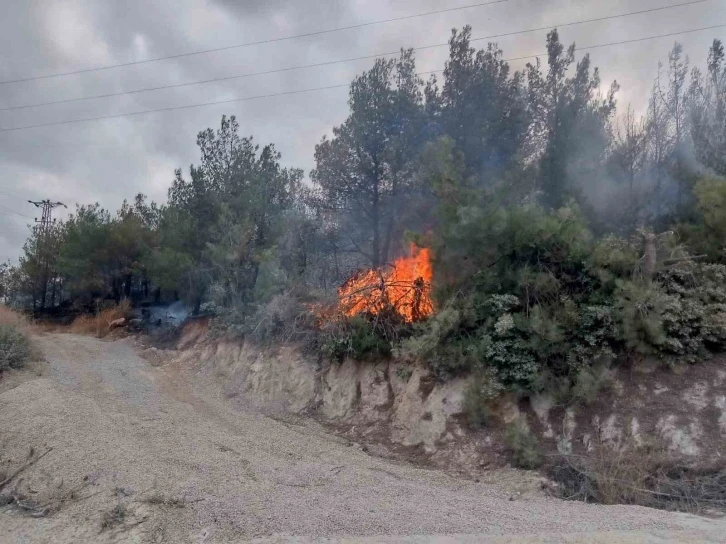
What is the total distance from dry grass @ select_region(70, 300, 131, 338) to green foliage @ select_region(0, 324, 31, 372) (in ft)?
25.6

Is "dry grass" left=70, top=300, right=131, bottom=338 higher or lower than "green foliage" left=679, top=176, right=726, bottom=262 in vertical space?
lower

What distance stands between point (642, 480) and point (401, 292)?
6.58m

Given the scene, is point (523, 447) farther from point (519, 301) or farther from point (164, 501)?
point (164, 501)

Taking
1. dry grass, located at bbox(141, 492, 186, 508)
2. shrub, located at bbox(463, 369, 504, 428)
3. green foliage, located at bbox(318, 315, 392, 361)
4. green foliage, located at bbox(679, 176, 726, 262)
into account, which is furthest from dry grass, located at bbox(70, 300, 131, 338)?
green foliage, located at bbox(679, 176, 726, 262)

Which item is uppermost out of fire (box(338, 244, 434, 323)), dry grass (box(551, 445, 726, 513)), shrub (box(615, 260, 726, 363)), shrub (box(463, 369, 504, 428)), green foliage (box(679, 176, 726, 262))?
green foliage (box(679, 176, 726, 262))

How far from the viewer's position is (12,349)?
1544cm

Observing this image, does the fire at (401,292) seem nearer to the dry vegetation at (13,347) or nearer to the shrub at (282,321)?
the shrub at (282,321)

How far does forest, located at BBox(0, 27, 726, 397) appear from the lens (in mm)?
9906

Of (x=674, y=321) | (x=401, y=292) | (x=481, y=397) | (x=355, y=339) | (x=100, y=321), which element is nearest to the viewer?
(x=674, y=321)

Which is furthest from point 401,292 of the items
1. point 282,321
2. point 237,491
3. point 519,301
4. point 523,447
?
point 237,491

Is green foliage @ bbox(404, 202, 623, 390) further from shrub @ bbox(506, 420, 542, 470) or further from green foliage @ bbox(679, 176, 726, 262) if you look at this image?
green foliage @ bbox(679, 176, 726, 262)

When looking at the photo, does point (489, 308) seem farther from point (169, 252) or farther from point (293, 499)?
point (169, 252)

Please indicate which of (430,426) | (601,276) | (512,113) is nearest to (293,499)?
(430,426)

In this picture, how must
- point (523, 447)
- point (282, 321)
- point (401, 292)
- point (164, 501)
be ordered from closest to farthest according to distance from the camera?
point (164, 501) → point (523, 447) → point (401, 292) → point (282, 321)
